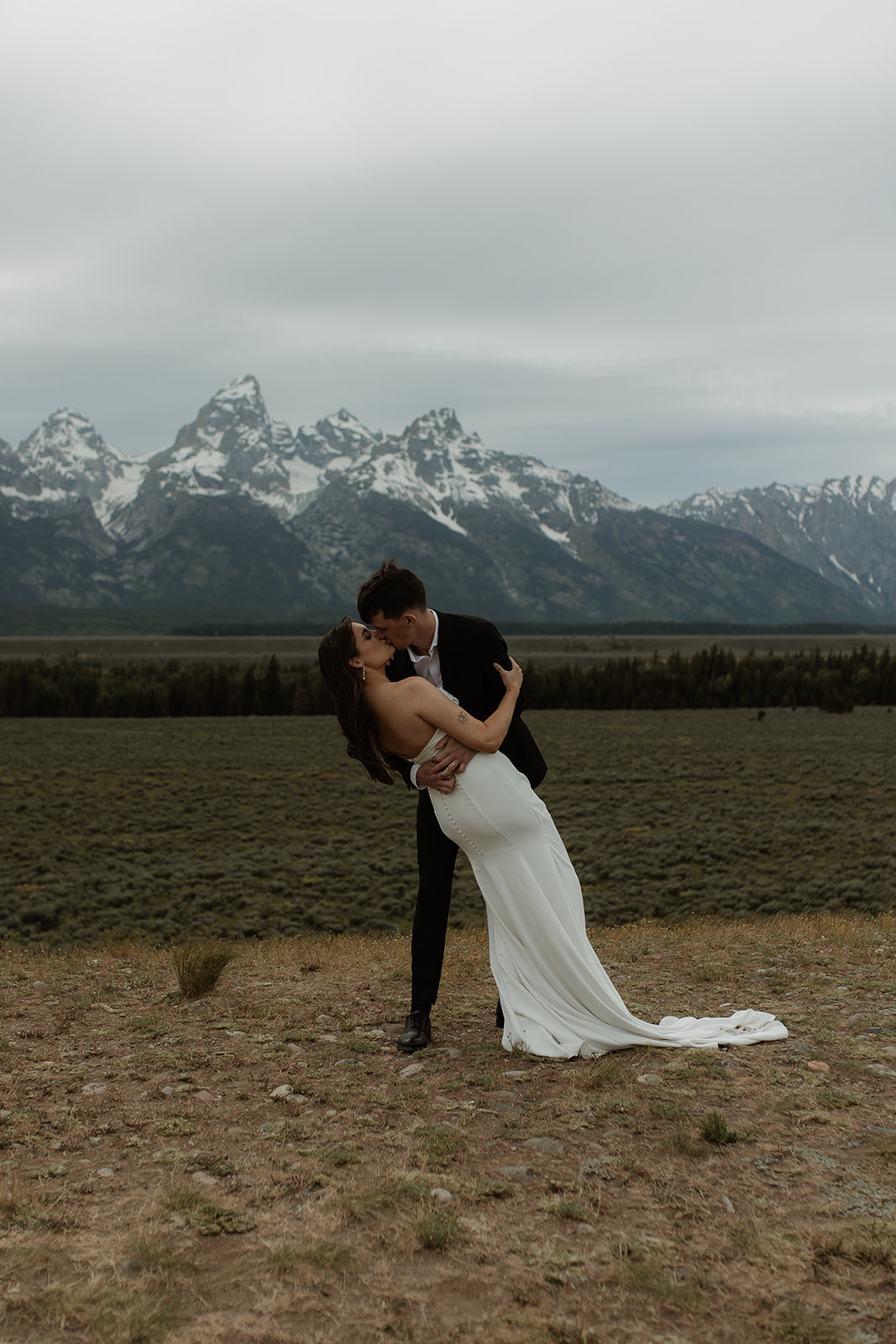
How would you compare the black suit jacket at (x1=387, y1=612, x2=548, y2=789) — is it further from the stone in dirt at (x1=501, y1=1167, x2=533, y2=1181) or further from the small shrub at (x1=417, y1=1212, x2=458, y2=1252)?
the small shrub at (x1=417, y1=1212, x2=458, y2=1252)

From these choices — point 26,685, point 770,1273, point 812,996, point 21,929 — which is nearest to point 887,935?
point 812,996

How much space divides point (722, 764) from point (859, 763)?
5043mm

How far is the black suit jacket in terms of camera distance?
18.0 feet

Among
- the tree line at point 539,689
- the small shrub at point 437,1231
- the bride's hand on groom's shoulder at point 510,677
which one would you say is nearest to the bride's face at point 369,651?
the bride's hand on groom's shoulder at point 510,677

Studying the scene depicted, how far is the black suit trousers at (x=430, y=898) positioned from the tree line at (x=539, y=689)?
61.7 m

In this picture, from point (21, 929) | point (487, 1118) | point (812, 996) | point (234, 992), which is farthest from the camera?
point (21, 929)

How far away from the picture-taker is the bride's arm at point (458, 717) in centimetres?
526

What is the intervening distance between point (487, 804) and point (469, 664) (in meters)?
0.83

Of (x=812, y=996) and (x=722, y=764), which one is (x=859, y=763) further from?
(x=812, y=996)

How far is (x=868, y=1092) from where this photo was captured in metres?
4.73

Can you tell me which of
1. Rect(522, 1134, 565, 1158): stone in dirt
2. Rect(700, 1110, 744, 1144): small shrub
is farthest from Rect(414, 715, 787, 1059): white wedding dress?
Rect(700, 1110, 744, 1144): small shrub

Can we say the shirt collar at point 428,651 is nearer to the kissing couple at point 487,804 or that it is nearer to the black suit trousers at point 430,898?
the kissing couple at point 487,804

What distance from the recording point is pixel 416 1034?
5.80 meters

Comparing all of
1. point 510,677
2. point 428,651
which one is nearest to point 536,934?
point 510,677
